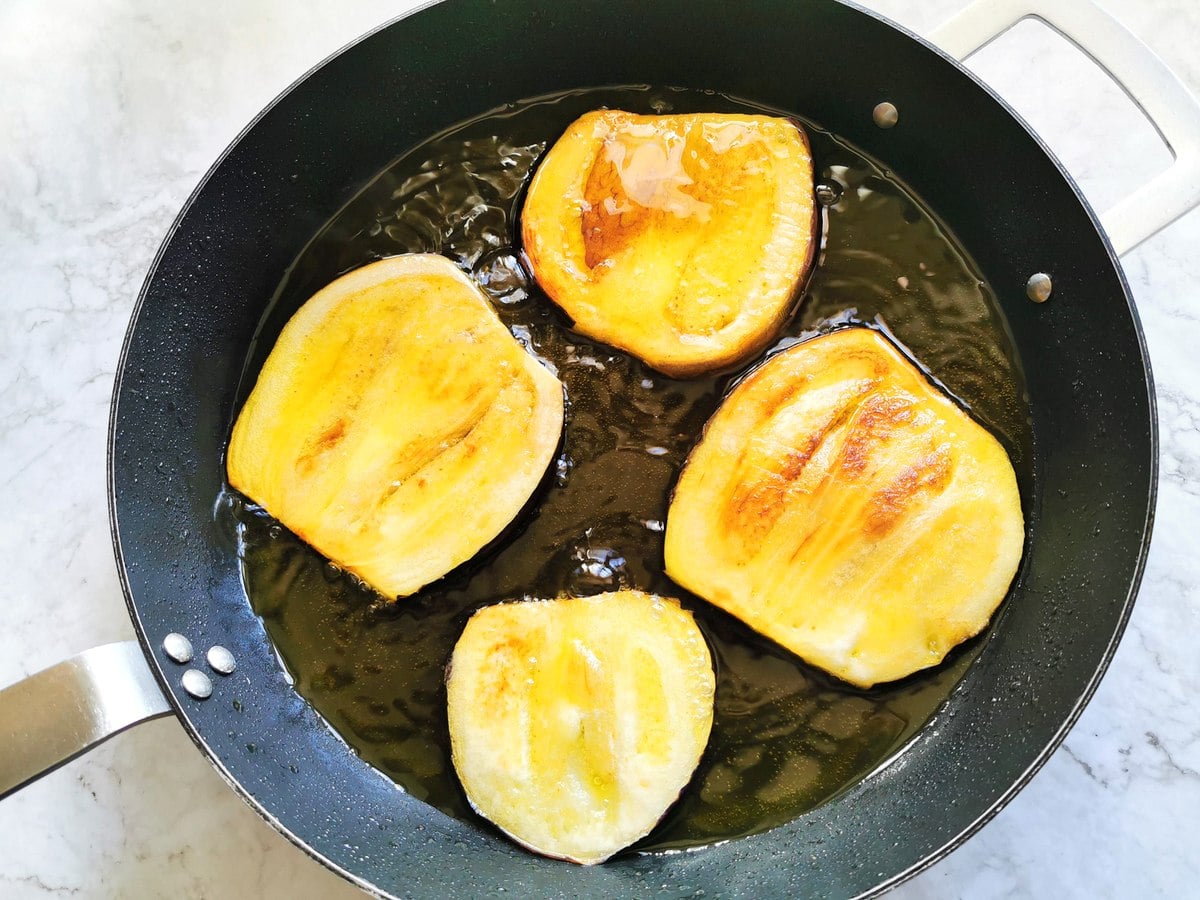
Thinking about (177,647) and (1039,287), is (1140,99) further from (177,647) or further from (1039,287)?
(177,647)

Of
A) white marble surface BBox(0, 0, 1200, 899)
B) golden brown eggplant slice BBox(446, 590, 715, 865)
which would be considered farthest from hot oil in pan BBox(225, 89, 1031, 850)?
white marble surface BBox(0, 0, 1200, 899)

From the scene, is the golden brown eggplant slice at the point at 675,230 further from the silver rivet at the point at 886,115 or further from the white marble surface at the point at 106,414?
the white marble surface at the point at 106,414

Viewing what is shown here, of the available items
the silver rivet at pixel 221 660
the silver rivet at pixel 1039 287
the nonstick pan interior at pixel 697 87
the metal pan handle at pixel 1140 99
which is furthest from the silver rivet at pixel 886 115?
the silver rivet at pixel 221 660

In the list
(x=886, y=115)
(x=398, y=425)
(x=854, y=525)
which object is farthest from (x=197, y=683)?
(x=886, y=115)

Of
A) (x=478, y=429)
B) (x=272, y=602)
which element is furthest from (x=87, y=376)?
(x=478, y=429)

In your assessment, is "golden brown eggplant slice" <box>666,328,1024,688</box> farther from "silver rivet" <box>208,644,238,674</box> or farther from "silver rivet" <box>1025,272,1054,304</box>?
"silver rivet" <box>208,644,238,674</box>

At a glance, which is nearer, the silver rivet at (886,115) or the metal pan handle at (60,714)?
the metal pan handle at (60,714)
